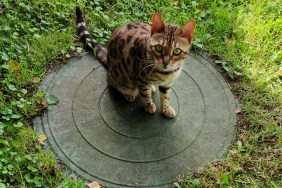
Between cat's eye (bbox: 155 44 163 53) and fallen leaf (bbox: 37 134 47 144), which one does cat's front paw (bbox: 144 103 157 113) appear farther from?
fallen leaf (bbox: 37 134 47 144)

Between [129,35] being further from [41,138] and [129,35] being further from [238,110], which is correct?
[238,110]

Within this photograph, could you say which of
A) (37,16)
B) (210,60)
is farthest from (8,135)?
(210,60)

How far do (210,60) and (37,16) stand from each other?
2015 millimetres

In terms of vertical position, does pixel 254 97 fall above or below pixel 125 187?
above

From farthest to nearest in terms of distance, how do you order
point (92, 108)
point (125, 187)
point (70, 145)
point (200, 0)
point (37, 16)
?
point (200, 0) → point (37, 16) → point (92, 108) → point (70, 145) → point (125, 187)

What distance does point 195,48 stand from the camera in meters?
4.06

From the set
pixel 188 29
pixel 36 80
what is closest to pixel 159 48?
pixel 188 29

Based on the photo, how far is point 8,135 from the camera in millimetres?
3297

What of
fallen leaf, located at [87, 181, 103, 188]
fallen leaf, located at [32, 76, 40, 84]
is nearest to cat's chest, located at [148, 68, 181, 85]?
fallen leaf, located at [87, 181, 103, 188]

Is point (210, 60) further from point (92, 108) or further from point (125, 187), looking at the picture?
point (125, 187)

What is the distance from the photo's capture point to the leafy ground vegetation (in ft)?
10.2

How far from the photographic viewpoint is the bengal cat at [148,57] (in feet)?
9.27

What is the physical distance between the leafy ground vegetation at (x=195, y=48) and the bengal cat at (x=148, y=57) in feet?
2.24

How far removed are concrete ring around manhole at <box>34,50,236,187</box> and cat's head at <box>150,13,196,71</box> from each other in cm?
72
